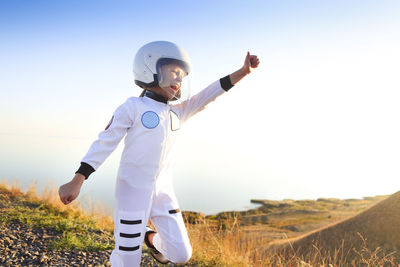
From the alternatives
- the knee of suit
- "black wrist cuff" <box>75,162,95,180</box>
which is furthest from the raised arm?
the knee of suit

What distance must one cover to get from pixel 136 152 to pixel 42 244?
2956 millimetres

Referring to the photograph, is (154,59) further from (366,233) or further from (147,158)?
(366,233)

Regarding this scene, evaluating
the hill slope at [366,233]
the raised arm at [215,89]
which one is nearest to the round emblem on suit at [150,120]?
the raised arm at [215,89]

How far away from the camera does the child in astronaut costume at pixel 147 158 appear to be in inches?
116

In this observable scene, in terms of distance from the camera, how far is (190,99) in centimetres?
352

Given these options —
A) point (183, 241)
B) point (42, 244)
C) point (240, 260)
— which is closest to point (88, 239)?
point (42, 244)

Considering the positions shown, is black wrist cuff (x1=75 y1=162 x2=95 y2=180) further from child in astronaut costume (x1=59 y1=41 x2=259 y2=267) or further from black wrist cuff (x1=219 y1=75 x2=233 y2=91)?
black wrist cuff (x1=219 y1=75 x2=233 y2=91)

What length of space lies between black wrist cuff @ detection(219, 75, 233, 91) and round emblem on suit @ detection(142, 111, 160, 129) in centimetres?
86

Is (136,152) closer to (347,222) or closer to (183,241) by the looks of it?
(183,241)

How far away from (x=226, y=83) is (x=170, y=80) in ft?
2.09

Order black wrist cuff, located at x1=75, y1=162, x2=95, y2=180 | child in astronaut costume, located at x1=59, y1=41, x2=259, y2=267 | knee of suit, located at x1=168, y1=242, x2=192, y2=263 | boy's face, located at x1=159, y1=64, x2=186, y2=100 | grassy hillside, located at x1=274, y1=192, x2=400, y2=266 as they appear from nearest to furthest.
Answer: black wrist cuff, located at x1=75, y1=162, x2=95, y2=180
child in astronaut costume, located at x1=59, y1=41, x2=259, y2=267
knee of suit, located at x1=168, y1=242, x2=192, y2=263
boy's face, located at x1=159, y1=64, x2=186, y2=100
grassy hillside, located at x1=274, y1=192, x2=400, y2=266

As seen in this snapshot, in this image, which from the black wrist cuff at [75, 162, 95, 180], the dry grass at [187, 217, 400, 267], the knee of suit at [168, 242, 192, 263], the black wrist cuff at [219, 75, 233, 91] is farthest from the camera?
the dry grass at [187, 217, 400, 267]

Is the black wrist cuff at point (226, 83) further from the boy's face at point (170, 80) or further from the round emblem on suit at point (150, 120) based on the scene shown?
the round emblem on suit at point (150, 120)

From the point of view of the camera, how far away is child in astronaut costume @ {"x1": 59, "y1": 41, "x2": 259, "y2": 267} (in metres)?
2.95
